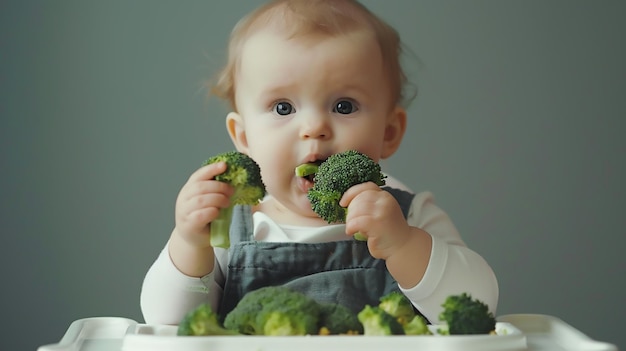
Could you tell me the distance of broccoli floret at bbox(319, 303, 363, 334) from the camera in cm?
99

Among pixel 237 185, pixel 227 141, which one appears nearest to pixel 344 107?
pixel 237 185

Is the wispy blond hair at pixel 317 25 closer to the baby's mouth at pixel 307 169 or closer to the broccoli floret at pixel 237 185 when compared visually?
the baby's mouth at pixel 307 169

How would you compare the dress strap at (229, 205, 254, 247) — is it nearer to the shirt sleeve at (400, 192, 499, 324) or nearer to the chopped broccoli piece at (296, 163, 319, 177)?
the chopped broccoli piece at (296, 163, 319, 177)

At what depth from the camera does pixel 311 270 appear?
4.82ft

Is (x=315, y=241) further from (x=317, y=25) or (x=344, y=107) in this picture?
(x=317, y=25)

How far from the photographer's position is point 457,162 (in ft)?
8.04

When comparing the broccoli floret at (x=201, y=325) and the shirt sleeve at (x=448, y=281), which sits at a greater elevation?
the shirt sleeve at (x=448, y=281)

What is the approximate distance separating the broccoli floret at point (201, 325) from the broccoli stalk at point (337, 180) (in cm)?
32

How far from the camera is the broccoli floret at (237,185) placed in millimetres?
1211

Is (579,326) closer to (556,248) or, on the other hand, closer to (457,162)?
(556,248)

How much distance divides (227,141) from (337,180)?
112cm

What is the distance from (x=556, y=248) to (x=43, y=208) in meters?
1.44

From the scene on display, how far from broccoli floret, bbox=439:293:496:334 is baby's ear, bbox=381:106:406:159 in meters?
0.66

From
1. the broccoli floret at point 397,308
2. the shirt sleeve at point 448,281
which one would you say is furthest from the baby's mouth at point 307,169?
the broccoli floret at point 397,308
